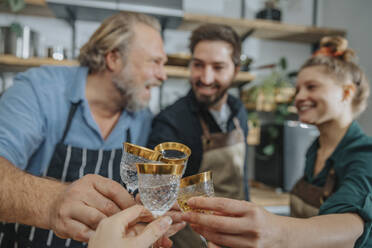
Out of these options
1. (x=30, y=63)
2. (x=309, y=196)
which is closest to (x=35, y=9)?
(x=30, y=63)

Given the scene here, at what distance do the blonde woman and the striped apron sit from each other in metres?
0.24

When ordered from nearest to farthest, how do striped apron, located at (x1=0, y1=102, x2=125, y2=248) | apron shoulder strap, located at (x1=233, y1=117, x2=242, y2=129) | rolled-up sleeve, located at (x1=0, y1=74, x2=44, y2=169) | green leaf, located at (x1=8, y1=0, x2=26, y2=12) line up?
striped apron, located at (x1=0, y1=102, x2=125, y2=248) → rolled-up sleeve, located at (x1=0, y1=74, x2=44, y2=169) → apron shoulder strap, located at (x1=233, y1=117, x2=242, y2=129) → green leaf, located at (x1=8, y1=0, x2=26, y2=12)

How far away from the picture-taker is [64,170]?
2.57 ft

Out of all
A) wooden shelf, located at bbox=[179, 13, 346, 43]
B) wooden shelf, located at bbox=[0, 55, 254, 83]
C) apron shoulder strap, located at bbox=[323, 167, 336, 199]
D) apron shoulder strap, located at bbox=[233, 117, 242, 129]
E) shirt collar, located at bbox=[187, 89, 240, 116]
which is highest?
wooden shelf, located at bbox=[179, 13, 346, 43]

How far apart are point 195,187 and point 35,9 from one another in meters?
2.15

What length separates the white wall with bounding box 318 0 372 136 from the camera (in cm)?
217

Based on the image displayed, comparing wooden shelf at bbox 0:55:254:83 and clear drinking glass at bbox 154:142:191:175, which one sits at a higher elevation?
wooden shelf at bbox 0:55:254:83

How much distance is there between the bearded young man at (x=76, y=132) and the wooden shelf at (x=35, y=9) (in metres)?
0.94

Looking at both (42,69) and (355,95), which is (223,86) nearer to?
(355,95)

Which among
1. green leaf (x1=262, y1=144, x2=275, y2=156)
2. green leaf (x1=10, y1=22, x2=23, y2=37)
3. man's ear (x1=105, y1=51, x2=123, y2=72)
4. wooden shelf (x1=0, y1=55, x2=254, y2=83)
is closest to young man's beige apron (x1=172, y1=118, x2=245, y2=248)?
man's ear (x1=105, y1=51, x2=123, y2=72)

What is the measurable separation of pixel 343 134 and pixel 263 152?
127 cm

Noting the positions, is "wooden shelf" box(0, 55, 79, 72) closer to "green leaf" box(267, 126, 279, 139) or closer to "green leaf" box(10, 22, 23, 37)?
"green leaf" box(10, 22, 23, 37)

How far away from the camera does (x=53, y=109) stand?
992 mm

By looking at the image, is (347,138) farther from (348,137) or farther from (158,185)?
(158,185)
